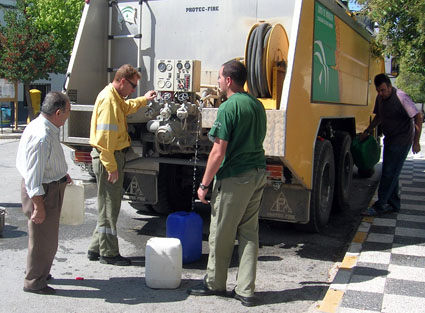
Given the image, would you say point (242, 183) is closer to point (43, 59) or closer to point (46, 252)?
point (46, 252)

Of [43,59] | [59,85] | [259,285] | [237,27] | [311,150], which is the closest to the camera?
[259,285]

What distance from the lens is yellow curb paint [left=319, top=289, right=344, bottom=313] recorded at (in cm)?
401

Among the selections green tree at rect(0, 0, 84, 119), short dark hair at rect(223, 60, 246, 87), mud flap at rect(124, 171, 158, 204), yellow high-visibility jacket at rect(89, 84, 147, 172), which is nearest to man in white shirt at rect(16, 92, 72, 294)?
yellow high-visibility jacket at rect(89, 84, 147, 172)

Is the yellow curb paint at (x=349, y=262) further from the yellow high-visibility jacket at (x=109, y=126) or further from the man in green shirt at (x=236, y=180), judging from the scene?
the yellow high-visibility jacket at (x=109, y=126)

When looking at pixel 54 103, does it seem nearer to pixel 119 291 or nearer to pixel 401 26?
pixel 119 291

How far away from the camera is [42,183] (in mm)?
4031

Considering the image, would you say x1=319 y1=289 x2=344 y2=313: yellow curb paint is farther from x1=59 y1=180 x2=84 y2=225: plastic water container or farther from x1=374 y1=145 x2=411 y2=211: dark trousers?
x1=374 y1=145 x2=411 y2=211: dark trousers

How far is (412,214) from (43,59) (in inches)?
652

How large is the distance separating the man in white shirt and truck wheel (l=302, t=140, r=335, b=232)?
9.47 ft

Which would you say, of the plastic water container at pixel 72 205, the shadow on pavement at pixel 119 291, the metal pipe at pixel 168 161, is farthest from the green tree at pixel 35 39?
the shadow on pavement at pixel 119 291

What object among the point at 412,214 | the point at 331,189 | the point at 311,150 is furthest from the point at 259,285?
the point at 412,214

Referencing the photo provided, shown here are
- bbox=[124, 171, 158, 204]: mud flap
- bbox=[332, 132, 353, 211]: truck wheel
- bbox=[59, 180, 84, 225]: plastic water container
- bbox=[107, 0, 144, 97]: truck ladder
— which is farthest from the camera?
bbox=[332, 132, 353, 211]: truck wheel

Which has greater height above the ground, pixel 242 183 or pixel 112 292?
pixel 242 183

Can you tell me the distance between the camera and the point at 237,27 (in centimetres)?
591
